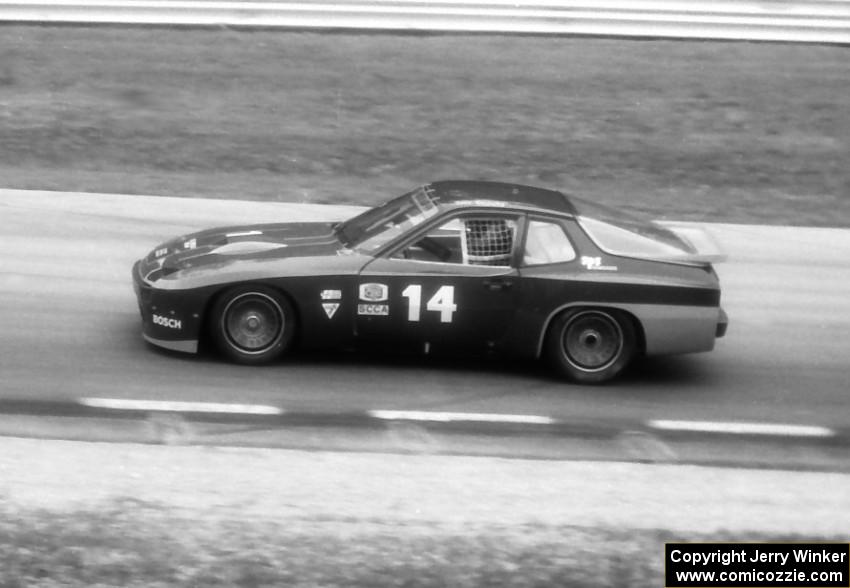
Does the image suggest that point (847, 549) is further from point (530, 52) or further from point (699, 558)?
point (530, 52)

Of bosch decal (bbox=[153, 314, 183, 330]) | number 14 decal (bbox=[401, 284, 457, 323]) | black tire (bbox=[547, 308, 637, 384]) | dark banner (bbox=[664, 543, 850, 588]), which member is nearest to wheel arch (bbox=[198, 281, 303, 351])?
bosch decal (bbox=[153, 314, 183, 330])

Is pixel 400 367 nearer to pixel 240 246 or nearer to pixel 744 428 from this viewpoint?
pixel 240 246

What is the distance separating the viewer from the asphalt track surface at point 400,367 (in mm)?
7789

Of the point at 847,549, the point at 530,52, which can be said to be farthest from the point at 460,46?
the point at 847,549

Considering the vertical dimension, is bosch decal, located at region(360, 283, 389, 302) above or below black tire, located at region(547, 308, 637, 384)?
above

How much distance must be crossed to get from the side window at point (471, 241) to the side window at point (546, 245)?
0.11m

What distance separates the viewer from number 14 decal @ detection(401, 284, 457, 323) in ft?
26.3

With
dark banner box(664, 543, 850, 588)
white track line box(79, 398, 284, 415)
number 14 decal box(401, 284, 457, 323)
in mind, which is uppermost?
number 14 decal box(401, 284, 457, 323)

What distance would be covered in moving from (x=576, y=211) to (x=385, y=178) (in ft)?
19.8

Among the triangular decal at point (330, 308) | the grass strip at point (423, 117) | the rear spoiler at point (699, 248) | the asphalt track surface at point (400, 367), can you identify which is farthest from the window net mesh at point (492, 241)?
the grass strip at point (423, 117)

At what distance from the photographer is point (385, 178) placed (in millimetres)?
14227

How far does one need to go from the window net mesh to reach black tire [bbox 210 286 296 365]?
1.29 m

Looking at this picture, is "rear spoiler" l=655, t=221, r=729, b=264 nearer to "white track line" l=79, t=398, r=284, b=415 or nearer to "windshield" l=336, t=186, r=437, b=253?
"windshield" l=336, t=186, r=437, b=253

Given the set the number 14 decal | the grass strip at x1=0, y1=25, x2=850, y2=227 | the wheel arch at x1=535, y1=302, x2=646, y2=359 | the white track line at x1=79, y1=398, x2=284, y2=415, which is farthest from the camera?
the grass strip at x1=0, y1=25, x2=850, y2=227
